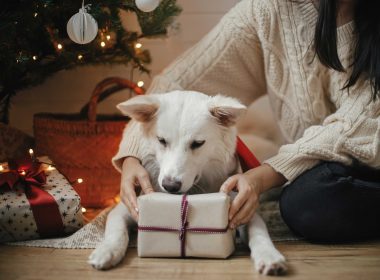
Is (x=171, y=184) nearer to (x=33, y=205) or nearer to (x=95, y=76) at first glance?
(x=33, y=205)

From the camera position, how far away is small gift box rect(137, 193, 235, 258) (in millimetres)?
Result: 1341

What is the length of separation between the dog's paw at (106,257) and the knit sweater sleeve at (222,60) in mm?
529

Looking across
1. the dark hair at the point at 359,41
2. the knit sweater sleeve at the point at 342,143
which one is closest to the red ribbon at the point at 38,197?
the knit sweater sleeve at the point at 342,143

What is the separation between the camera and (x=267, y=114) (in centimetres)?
252

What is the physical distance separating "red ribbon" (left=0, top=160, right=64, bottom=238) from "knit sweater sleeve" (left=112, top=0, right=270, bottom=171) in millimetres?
368

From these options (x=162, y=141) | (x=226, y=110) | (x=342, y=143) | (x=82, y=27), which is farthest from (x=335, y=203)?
Result: (x=82, y=27)

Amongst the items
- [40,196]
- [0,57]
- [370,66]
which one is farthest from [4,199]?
[370,66]

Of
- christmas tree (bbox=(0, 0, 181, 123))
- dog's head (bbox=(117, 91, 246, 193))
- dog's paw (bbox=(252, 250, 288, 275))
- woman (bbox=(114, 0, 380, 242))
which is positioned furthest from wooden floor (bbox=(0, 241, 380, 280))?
christmas tree (bbox=(0, 0, 181, 123))

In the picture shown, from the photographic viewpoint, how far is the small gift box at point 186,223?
1.34m

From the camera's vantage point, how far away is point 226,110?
1460 mm

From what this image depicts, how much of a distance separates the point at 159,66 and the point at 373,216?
1384 millimetres

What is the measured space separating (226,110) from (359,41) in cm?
57

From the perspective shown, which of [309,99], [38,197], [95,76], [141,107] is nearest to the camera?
[141,107]

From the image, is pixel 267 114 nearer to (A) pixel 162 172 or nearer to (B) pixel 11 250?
(A) pixel 162 172
